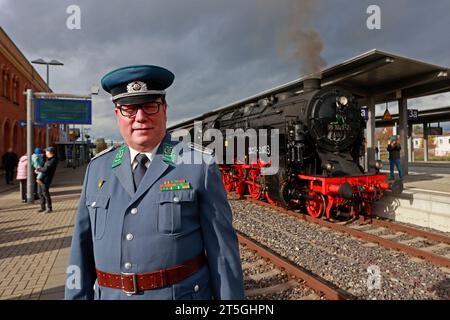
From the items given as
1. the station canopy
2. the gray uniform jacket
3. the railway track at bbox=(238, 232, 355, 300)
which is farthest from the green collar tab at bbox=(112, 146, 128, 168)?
the station canopy

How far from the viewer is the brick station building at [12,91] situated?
2045 cm

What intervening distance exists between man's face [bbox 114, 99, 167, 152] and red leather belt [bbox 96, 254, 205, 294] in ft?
2.27

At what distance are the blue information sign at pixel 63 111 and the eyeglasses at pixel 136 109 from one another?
36.3ft

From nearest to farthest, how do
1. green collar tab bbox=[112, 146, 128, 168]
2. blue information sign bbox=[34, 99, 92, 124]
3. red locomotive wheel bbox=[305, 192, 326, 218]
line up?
green collar tab bbox=[112, 146, 128, 168]
red locomotive wheel bbox=[305, 192, 326, 218]
blue information sign bbox=[34, 99, 92, 124]

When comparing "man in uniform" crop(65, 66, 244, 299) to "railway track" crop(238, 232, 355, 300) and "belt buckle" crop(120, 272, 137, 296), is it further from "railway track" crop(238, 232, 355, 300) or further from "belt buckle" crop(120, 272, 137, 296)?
"railway track" crop(238, 232, 355, 300)

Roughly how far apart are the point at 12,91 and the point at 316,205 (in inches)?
932

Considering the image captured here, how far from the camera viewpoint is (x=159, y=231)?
168 centimetres

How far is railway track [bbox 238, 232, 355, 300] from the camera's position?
12.2 feet

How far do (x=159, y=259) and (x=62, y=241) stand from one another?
528 centimetres

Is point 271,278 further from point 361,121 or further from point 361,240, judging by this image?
point 361,121

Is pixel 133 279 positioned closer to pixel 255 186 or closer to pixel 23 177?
pixel 255 186

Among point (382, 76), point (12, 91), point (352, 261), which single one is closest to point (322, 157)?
point (352, 261)

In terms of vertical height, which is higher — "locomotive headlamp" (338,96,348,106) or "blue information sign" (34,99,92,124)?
"blue information sign" (34,99,92,124)
